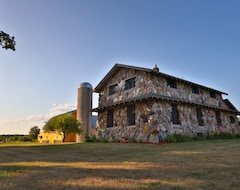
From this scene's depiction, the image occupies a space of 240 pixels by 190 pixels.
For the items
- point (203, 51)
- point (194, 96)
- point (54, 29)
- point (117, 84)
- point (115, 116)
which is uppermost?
point (54, 29)

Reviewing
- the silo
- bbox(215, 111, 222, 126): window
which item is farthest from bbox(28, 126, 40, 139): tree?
bbox(215, 111, 222, 126): window

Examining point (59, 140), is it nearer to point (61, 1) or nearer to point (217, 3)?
point (61, 1)

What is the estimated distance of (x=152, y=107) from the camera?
1365 cm

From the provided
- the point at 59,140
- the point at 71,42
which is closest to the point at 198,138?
the point at 71,42

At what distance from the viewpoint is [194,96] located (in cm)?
1780

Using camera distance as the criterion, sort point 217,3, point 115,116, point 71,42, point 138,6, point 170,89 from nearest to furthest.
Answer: point 217,3 → point 138,6 → point 71,42 → point 170,89 → point 115,116

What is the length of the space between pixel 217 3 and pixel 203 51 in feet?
13.3

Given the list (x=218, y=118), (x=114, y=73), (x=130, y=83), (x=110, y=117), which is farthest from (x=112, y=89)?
(x=218, y=118)

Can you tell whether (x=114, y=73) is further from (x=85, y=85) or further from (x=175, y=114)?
(x=175, y=114)

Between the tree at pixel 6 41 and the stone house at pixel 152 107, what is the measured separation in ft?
30.4

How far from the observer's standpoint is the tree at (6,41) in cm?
786

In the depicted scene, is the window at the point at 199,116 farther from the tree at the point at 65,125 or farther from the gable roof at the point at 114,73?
the tree at the point at 65,125

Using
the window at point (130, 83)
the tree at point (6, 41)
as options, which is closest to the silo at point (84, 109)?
the window at point (130, 83)

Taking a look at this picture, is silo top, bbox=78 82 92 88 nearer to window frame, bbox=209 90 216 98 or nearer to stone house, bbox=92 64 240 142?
stone house, bbox=92 64 240 142
